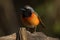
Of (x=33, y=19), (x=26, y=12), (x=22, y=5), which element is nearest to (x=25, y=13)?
(x=26, y=12)

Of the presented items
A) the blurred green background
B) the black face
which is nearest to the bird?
the black face

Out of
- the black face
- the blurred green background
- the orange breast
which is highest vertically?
the black face

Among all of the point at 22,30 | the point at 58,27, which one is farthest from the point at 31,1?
the point at 22,30

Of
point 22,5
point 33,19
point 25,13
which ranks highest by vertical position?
point 25,13

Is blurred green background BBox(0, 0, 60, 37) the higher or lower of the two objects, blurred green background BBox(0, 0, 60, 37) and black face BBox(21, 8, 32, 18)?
the lower

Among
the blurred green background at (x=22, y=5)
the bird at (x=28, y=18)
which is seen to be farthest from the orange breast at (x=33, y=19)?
the blurred green background at (x=22, y=5)

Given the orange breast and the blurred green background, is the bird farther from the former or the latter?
the blurred green background

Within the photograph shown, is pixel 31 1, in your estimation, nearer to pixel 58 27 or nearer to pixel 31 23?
pixel 58 27

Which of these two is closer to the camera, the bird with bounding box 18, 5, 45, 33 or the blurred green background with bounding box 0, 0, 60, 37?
the bird with bounding box 18, 5, 45, 33

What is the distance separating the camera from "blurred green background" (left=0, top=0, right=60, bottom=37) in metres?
7.44

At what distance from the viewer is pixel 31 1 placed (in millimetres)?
7574

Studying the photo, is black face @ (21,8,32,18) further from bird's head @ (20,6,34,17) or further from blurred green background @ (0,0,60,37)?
blurred green background @ (0,0,60,37)

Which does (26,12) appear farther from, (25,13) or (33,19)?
(33,19)

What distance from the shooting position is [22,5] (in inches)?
302
